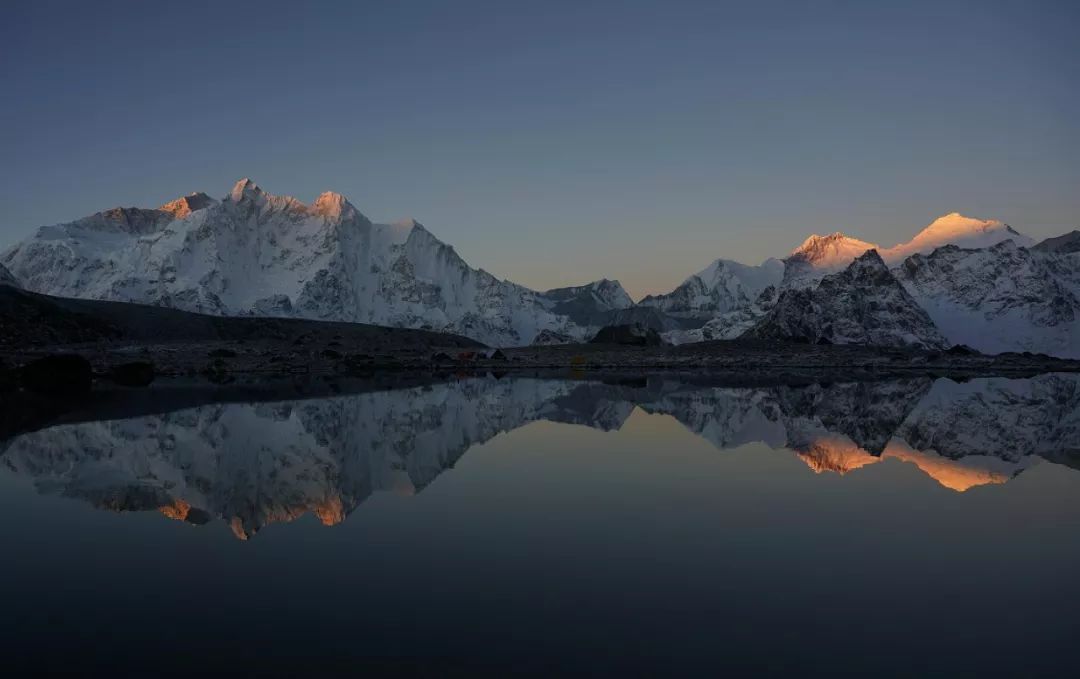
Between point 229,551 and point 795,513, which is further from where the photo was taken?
point 795,513

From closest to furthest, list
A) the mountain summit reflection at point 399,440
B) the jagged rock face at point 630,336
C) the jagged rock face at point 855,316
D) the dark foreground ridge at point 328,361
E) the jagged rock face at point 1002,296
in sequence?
1. the mountain summit reflection at point 399,440
2. the dark foreground ridge at point 328,361
3. the jagged rock face at point 855,316
4. the jagged rock face at point 1002,296
5. the jagged rock face at point 630,336

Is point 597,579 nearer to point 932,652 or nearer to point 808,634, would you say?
point 808,634

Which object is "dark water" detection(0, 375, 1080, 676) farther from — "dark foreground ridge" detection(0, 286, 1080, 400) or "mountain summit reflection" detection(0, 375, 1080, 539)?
"dark foreground ridge" detection(0, 286, 1080, 400)

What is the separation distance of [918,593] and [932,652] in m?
1.83

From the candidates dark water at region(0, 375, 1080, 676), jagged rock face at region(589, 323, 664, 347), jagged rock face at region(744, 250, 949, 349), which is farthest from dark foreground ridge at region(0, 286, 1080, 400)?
dark water at region(0, 375, 1080, 676)

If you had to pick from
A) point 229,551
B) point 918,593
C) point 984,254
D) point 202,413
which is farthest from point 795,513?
point 984,254

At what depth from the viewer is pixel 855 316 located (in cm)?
12900

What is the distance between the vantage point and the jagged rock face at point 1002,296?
12725cm

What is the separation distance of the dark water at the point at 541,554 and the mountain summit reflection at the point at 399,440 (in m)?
0.18

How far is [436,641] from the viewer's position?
331 inches

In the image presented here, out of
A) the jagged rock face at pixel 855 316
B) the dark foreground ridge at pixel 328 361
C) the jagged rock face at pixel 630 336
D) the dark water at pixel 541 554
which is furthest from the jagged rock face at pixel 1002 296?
the dark water at pixel 541 554

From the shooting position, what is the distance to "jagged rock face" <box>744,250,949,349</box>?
4934 inches

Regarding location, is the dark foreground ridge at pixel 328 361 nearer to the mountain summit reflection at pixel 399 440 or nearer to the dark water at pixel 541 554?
the mountain summit reflection at pixel 399 440

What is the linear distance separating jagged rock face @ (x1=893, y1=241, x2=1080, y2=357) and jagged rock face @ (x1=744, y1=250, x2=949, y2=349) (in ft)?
32.6
